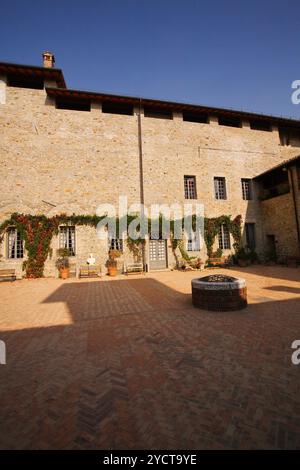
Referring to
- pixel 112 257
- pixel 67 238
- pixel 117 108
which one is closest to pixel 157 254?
pixel 112 257

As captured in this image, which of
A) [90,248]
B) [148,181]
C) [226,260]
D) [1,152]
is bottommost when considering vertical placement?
[226,260]

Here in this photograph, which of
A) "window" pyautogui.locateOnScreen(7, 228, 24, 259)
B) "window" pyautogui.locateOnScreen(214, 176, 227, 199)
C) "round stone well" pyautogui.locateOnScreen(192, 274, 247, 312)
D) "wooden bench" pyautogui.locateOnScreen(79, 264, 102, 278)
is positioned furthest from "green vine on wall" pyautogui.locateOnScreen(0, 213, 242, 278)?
"round stone well" pyautogui.locateOnScreen(192, 274, 247, 312)

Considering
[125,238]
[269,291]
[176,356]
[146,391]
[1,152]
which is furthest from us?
[125,238]

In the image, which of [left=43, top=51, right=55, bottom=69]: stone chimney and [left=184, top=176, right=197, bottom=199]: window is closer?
[left=43, top=51, right=55, bottom=69]: stone chimney

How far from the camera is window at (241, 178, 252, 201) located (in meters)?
16.8

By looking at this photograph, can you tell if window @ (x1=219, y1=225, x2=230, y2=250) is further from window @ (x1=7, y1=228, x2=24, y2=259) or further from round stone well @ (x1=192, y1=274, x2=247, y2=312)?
window @ (x1=7, y1=228, x2=24, y2=259)

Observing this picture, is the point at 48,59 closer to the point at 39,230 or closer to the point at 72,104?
the point at 72,104

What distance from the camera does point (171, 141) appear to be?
15562 mm

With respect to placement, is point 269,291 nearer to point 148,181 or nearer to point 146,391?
point 146,391

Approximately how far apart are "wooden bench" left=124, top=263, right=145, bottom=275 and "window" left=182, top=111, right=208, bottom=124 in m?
11.8

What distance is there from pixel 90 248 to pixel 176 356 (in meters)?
10.8

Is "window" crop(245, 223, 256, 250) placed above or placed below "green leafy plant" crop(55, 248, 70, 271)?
above

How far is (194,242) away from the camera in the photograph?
596 inches
